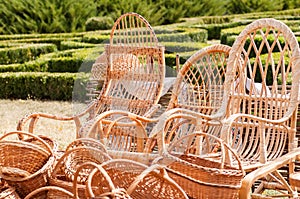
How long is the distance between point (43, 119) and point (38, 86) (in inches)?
55.3

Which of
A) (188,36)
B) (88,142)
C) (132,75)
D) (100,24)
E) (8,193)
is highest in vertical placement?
(100,24)

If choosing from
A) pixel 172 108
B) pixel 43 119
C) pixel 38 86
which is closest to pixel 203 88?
pixel 172 108

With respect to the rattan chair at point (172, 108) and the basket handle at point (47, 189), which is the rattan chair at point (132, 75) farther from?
the basket handle at point (47, 189)

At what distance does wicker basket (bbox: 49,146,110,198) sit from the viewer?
3131mm

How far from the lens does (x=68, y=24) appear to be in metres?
16.9

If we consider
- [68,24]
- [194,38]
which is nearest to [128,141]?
[194,38]

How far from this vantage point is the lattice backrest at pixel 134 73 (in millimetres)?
4418

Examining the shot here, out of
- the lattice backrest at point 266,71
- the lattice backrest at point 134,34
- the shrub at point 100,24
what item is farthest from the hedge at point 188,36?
the lattice backrest at point 266,71

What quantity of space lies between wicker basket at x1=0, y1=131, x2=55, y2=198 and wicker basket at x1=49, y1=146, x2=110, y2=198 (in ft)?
0.24

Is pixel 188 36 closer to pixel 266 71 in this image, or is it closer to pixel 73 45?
pixel 73 45

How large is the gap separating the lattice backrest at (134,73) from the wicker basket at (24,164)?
1207 mm

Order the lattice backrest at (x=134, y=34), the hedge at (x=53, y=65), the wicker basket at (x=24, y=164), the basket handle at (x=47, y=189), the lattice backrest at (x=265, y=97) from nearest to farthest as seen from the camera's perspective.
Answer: the basket handle at (x=47, y=189)
the wicker basket at (x=24, y=164)
the lattice backrest at (x=265, y=97)
the lattice backrest at (x=134, y=34)
the hedge at (x=53, y=65)

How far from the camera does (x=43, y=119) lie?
22.7ft

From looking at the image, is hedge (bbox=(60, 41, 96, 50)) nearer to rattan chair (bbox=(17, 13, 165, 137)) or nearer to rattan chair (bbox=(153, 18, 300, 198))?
rattan chair (bbox=(17, 13, 165, 137))
